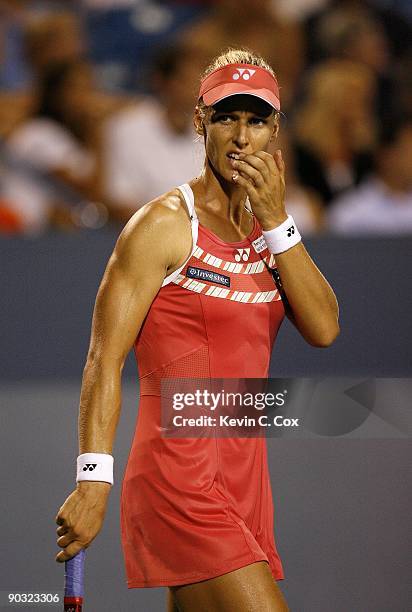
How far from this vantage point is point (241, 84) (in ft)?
8.02

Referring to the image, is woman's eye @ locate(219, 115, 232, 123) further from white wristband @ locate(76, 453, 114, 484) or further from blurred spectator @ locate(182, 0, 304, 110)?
blurred spectator @ locate(182, 0, 304, 110)

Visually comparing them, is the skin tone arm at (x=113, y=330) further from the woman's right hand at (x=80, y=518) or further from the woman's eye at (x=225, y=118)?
the woman's eye at (x=225, y=118)

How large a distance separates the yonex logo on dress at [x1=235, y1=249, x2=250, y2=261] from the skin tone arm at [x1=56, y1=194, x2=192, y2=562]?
0.50ft

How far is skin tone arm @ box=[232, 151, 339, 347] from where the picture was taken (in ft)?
7.71

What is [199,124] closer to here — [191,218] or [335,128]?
[191,218]

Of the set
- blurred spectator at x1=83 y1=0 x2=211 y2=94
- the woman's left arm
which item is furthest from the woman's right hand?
blurred spectator at x1=83 y1=0 x2=211 y2=94

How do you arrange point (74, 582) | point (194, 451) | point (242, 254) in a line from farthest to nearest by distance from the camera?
point (242, 254)
point (194, 451)
point (74, 582)

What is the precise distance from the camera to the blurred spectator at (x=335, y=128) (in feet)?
16.0

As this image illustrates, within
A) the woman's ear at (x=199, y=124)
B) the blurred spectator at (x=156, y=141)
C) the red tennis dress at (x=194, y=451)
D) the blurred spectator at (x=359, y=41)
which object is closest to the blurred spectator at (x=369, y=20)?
the blurred spectator at (x=359, y=41)

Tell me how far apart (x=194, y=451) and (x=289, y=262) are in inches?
18.8

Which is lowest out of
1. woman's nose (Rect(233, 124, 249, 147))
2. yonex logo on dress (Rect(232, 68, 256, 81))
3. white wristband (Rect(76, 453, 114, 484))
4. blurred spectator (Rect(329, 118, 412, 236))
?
white wristband (Rect(76, 453, 114, 484))

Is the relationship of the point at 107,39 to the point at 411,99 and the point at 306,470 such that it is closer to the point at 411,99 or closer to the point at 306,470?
the point at 411,99

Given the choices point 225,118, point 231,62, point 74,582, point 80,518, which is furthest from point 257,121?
point 74,582

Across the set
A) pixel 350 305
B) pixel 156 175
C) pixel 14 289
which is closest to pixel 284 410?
pixel 350 305
